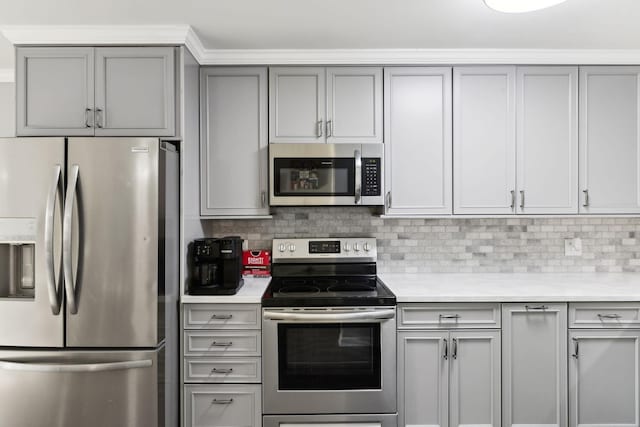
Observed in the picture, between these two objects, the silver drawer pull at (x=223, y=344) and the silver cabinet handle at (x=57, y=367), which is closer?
the silver cabinet handle at (x=57, y=367)

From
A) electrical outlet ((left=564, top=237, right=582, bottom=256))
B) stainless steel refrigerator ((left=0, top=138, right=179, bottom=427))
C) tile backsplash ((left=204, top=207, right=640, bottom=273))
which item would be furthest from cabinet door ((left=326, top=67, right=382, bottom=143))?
electrical outlet ((left=564, top=237, right=582, bottom=256))

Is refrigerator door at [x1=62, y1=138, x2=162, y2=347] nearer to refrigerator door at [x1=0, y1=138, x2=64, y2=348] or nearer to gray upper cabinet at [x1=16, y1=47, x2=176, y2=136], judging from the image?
refrigerator door at [x1=0, y1=138, x2=64, y2=348]

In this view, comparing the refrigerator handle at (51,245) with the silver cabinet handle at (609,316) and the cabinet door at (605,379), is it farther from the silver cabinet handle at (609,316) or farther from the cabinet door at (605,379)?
the silver cabinet handle at (609,316)

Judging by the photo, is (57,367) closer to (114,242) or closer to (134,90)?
(114,242)

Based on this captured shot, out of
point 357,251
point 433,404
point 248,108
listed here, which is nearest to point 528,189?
point 357,251

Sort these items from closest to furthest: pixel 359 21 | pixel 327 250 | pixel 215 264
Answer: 1. pixel 359 21
2. pixel 215 264
3. pixel 327 250

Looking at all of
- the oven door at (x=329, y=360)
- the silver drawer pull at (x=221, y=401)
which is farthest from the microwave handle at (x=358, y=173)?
the silver drawer pull at (x=221, y=401)

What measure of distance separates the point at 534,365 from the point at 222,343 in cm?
169

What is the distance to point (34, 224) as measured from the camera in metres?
1.94

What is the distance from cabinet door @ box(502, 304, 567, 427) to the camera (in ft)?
7.19

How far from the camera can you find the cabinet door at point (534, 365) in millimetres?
2191

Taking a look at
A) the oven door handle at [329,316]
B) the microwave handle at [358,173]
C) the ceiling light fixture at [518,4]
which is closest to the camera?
the ceiling light fixture at [518,4]

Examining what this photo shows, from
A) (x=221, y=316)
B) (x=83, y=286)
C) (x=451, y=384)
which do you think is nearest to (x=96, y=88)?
(x=83, y=286)

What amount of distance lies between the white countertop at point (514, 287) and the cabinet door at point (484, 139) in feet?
1.52
